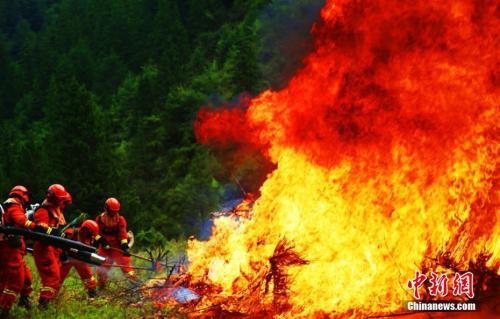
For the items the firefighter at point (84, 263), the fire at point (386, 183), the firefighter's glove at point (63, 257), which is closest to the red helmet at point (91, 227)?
the firefighter at point (84, 263)

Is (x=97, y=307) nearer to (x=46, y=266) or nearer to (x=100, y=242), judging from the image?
(x=46, y=266)

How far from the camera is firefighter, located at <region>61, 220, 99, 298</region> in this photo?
10773mm

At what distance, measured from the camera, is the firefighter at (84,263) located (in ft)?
35.3

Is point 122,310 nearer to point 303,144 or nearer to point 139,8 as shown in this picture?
point 303,144

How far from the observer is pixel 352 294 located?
892cm

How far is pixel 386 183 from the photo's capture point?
30.8 feet

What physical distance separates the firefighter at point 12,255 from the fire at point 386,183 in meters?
2.52

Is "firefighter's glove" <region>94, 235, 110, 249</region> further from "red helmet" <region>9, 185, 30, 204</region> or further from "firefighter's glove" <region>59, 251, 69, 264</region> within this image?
"red helmet" <region>9, 185, 30, 204</region>

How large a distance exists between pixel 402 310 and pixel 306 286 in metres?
1.35

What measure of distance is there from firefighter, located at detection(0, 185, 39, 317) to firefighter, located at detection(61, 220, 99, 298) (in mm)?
1026

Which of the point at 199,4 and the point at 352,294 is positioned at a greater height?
the point at 199,4

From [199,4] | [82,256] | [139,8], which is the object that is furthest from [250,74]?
[139,8]

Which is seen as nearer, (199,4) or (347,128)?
(347,128)

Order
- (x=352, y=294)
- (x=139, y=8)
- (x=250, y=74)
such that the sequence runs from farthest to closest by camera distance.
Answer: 1. (x=139, y=8)
2. (x=250, y=74)
3. (x=352, y=294)
